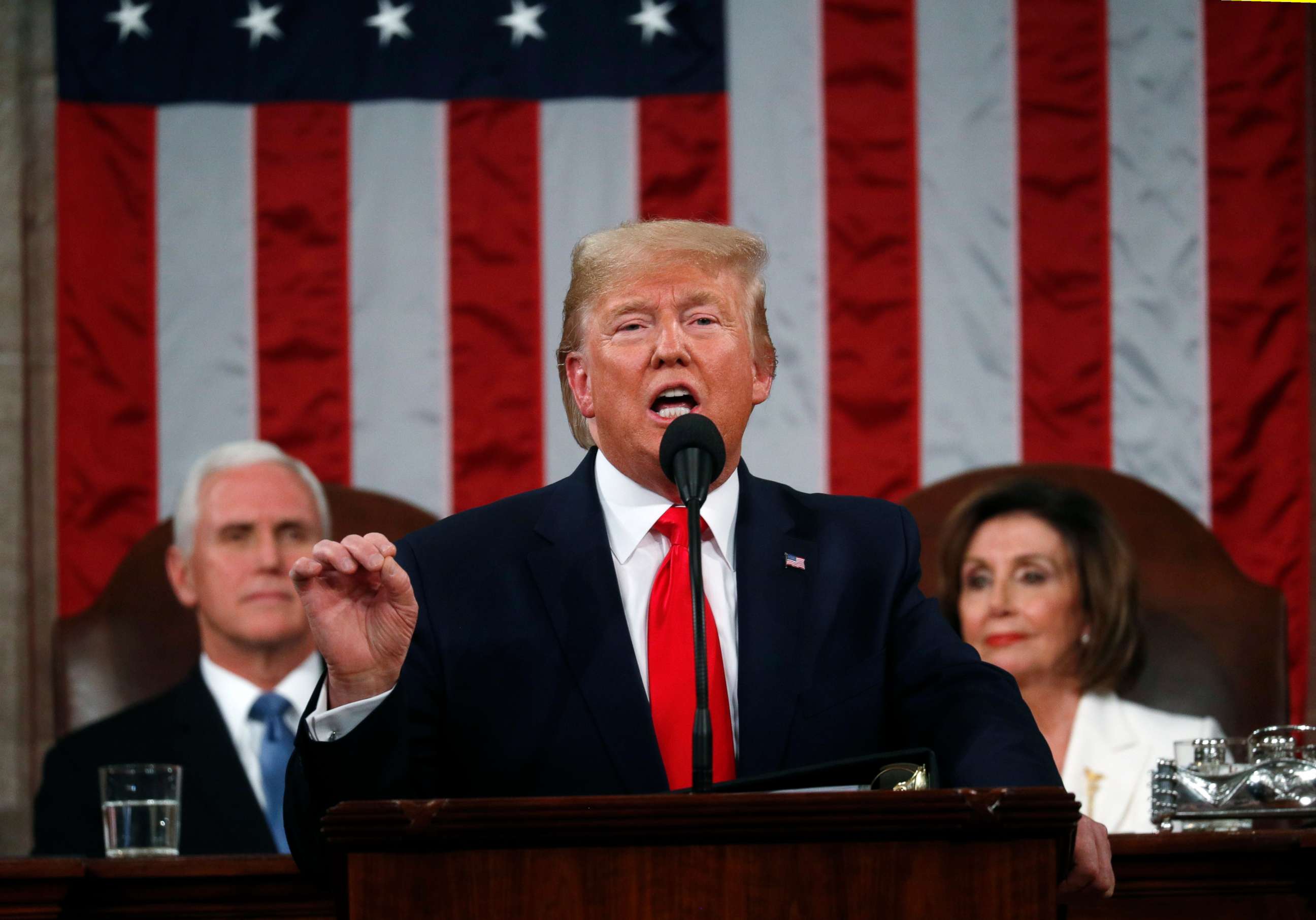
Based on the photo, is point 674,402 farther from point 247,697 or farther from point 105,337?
point 105,337

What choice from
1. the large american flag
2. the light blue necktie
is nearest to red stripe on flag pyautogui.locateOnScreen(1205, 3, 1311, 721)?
the large american flag

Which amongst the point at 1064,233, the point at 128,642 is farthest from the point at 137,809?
the point at 1064,233

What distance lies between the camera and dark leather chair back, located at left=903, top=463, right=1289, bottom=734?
13.1 feet

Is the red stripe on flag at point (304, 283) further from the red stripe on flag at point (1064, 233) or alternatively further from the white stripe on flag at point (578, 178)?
the red stripe on flag at point (1064, 233)

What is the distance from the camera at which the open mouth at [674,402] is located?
2.23m

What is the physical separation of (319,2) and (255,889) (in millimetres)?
2883

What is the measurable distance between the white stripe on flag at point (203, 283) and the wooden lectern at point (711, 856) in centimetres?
320

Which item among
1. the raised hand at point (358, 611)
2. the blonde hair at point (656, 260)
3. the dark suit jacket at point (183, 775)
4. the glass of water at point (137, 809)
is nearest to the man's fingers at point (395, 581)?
the raised hand at point (358, 611)

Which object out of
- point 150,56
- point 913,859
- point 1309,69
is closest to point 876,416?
point 1309,69

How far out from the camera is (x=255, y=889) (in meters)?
2.41

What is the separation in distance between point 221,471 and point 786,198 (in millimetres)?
1724

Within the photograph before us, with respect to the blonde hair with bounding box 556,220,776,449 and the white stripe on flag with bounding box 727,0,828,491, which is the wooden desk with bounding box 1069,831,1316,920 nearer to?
the blonde hair with bounding box 556,220,776,449

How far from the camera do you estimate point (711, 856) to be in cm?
141

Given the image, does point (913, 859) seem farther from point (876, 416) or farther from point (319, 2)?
point (319, 2)
